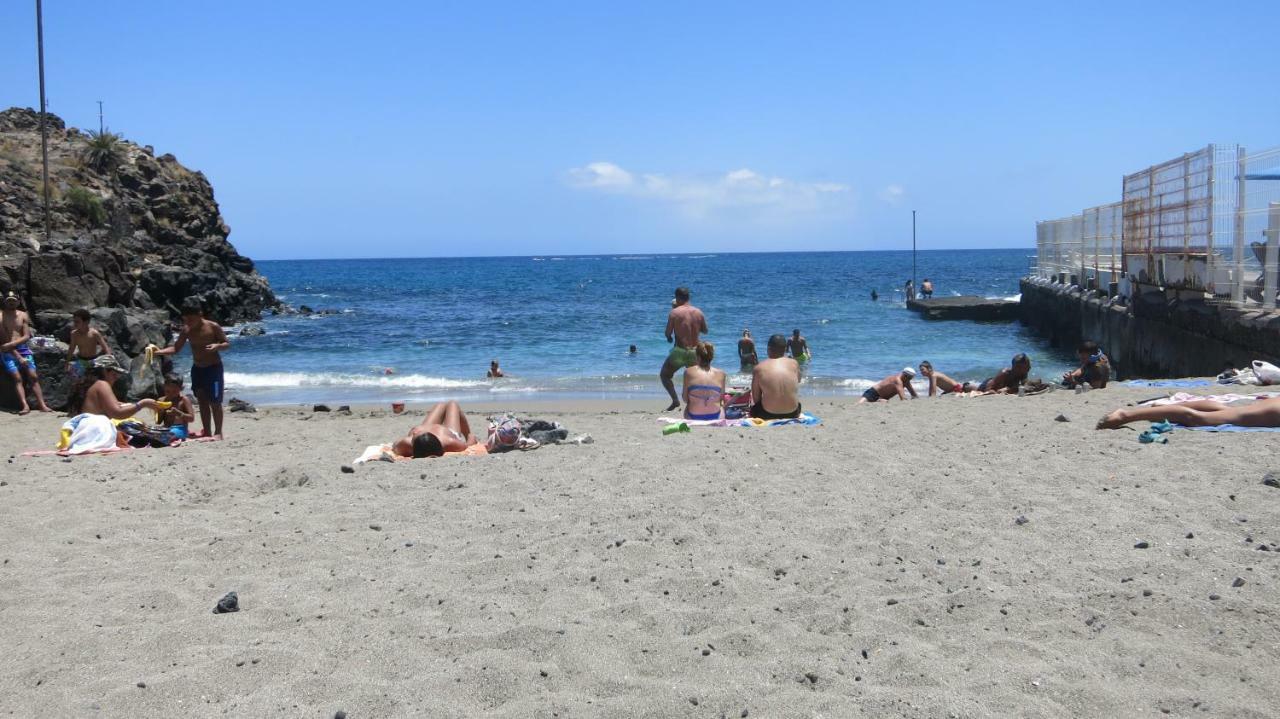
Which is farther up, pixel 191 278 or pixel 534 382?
pixel 191 278

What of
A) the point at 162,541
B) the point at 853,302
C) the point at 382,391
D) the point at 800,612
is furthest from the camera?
the point at 853,302

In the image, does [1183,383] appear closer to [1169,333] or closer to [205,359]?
[1169,333]

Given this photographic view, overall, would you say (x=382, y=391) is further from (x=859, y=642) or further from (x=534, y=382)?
(x=859, y=642)

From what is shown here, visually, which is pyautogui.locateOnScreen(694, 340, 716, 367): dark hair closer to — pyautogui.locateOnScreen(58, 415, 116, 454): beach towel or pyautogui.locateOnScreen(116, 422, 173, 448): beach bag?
pyautogui.locateOnScreen(116, 422, 173, 448): beach bag

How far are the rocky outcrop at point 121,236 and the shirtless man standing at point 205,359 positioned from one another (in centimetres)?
613

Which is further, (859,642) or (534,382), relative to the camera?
(534,382)

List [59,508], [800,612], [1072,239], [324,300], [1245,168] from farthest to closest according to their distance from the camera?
[324,300] < [1072,239] < [1245,168] < [59,508] < [800,612]

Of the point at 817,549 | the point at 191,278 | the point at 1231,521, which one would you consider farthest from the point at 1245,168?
the point at 191,278

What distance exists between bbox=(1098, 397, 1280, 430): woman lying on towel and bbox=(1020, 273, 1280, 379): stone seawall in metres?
3.47

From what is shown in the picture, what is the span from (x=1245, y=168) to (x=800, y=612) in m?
9.65

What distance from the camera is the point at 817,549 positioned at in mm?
4496

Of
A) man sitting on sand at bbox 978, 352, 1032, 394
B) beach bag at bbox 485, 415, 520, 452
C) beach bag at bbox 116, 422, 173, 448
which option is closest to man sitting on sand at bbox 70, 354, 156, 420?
beach bag at bbox 116, 422, 173, 448

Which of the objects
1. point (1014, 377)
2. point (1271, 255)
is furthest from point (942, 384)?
point (1271, 255)

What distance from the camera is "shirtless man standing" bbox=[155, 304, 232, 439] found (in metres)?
8.71
